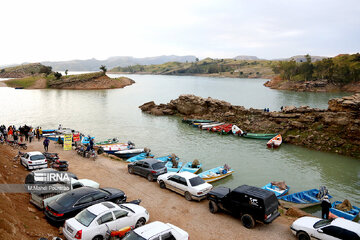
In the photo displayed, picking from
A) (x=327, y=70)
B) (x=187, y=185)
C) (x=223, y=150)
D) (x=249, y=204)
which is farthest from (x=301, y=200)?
(x=327, y=70)

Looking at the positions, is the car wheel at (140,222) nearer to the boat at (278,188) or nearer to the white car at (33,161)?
the white car at (33,161)

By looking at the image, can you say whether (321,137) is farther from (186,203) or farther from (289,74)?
(289,74)

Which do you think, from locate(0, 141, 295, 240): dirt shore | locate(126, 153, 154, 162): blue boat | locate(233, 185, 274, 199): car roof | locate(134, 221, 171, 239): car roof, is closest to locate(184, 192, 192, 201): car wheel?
locate(0, 141, 295, 240): dirt shore

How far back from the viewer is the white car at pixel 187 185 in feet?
55.2

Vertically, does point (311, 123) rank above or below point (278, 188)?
above

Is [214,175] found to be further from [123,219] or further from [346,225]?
[123,219]

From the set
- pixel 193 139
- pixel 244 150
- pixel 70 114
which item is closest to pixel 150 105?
pixel 70 114

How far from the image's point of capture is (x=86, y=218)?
1142cm

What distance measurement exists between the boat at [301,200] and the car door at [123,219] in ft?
41.6

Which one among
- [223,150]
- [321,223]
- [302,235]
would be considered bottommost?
[223,150]

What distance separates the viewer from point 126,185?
1955 cm

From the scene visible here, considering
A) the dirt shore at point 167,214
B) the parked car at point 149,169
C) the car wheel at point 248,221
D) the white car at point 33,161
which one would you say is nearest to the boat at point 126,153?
the dirt shore at point 167,214

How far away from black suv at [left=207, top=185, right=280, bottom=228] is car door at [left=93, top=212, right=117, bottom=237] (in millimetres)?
Answer: 6414

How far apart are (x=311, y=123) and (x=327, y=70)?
385 feet
